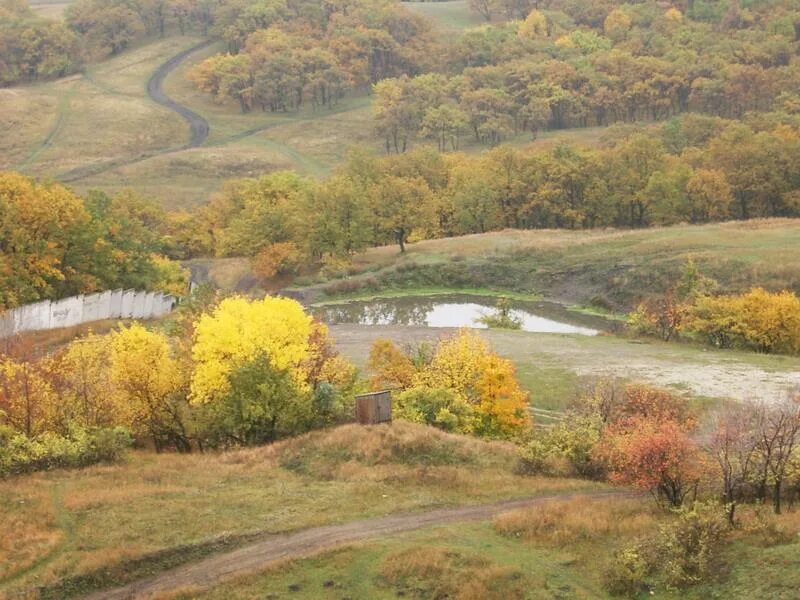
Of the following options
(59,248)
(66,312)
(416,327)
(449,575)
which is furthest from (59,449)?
(59,248)

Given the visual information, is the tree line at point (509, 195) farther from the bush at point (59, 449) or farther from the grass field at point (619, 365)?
the bush at point (59, 449)

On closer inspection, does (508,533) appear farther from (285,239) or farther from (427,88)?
(427,88)

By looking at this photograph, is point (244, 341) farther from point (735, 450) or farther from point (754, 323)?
point (754, 323)

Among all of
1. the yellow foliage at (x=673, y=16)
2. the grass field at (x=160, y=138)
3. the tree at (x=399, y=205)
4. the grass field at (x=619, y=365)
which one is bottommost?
the grass field at (x=619, y=365)

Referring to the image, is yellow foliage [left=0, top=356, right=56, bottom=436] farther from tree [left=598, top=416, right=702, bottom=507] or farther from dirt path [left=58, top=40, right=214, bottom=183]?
dirt path [left=58, top=40, right=214, bottom=183]

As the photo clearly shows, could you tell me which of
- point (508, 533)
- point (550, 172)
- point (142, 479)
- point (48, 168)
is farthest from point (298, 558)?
point (48, 168)

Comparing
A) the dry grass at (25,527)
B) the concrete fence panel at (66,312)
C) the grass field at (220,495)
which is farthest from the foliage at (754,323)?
the dry grass at (25,527)

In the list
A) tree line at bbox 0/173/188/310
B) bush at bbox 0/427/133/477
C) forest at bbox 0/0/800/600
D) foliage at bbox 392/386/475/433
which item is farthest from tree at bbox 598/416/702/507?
tree line at bbox 0/173/188/310
